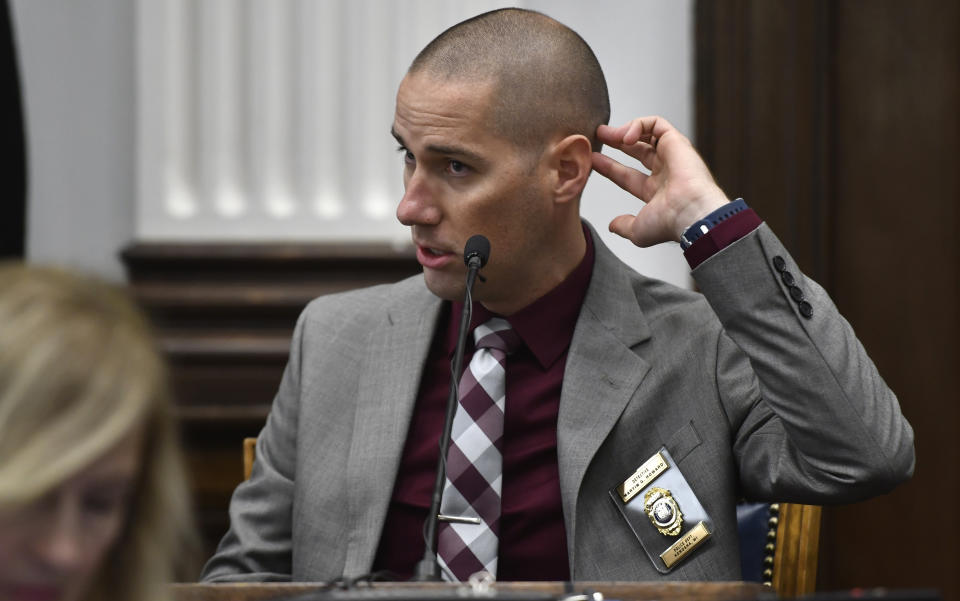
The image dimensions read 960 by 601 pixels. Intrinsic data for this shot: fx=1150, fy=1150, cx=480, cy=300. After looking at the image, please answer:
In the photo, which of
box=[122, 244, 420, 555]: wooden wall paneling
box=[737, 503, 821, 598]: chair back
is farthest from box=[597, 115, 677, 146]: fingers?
box=[122, 244, 420, 555]: wooden wall paneling

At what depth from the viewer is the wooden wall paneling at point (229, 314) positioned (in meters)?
2.69

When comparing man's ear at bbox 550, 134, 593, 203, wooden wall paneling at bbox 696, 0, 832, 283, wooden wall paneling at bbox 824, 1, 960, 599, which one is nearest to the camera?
man's ear at bbox 550, 134, 593, 203

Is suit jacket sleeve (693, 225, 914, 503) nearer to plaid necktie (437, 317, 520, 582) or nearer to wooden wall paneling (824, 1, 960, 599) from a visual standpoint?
plaid necktie (437, 317, 520, 582)

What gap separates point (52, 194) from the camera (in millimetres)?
2727

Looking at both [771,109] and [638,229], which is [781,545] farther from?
[771,109]

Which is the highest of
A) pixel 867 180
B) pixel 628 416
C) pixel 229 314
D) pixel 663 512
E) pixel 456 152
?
pixel 456 152

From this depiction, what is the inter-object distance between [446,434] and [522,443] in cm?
44

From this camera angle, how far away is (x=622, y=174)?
1874 mm

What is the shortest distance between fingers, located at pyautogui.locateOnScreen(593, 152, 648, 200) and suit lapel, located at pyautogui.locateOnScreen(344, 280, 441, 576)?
1.17 ft

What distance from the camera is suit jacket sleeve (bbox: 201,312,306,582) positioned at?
1.78 metres

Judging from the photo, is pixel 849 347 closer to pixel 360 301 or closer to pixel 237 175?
pixel 360 301

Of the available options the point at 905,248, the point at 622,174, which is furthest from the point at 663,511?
the point at 905,248

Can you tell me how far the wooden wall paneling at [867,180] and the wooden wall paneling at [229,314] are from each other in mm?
912

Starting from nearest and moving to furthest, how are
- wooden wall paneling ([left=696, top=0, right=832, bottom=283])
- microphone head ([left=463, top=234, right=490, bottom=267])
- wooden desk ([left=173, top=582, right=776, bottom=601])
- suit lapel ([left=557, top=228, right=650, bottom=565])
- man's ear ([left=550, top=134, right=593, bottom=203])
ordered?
wooden desk ([left=173, top=582, right=776, bottom=601])
microphone head ([left=463, top=234, right=490, bottom=267])
suit lapel ([left=557, top=228, right=650, bottom=565])
man's ear ([left=550, top=134, right=593, bottom=203])
wooden wall paneling ([left=696, top=0, right=832, bottom=283])
